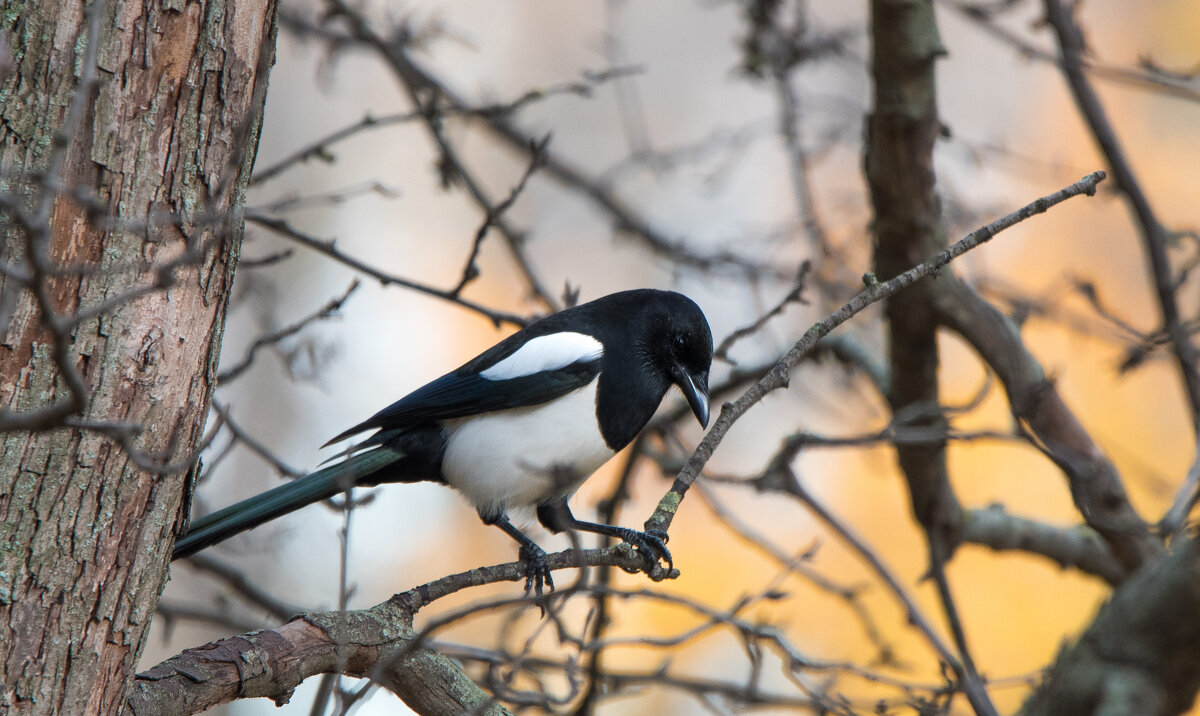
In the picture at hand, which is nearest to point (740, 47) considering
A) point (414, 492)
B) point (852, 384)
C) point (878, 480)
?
point (852, 384)

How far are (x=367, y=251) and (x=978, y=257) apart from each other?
18.9ft

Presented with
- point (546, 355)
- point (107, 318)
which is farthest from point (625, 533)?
point (107, 318)

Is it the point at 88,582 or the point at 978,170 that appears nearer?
the point at 88,582

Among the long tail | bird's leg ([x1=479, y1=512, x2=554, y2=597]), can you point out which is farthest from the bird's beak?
the long tail

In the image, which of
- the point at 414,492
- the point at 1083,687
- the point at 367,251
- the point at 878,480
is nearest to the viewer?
the point at 1083,687

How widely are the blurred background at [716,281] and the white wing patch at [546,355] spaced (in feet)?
3.41

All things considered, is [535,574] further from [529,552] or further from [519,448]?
[519,448]

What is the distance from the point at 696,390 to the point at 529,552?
680 mm

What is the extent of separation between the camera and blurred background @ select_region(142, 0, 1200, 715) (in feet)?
15.4

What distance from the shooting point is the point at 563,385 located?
3018 mm

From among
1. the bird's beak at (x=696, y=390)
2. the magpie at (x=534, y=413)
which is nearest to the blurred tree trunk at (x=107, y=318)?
the magpie at (x=534, y=413)

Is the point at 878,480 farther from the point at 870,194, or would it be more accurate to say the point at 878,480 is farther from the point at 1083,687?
the point at 1083,687

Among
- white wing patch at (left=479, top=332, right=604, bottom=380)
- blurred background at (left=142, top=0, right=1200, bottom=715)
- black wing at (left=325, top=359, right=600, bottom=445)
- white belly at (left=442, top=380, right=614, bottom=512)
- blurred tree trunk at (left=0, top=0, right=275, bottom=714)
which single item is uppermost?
blurred background at (left=142, top=0, right=1200, bottom=715)

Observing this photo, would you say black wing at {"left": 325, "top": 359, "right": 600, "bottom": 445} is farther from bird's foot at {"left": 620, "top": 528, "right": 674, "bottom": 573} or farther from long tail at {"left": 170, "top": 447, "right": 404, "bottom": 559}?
bird's foot at {"left": 620, "top": 528, "right": 674, "bottom": 573}
